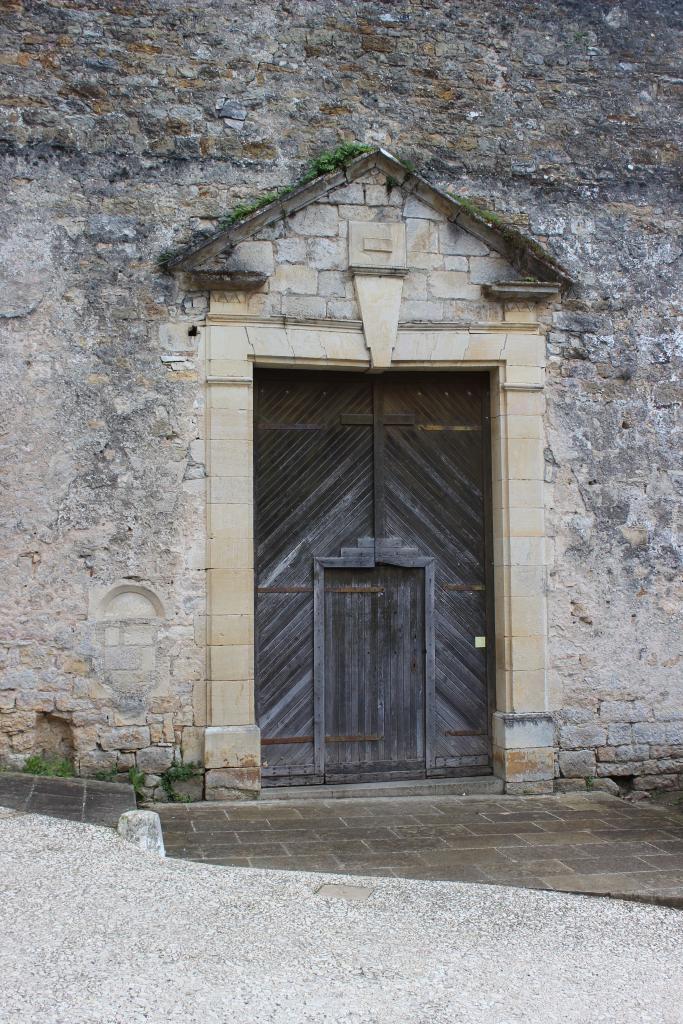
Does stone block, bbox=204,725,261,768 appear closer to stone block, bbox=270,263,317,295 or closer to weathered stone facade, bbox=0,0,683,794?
weathered stone facade, bbox=0,0,683,794

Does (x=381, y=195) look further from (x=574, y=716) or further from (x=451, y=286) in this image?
(x=574, y=716)

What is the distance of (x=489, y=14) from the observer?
712 cm

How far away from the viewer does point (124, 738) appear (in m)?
6.31

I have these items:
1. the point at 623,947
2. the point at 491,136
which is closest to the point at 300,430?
the point at 491,136

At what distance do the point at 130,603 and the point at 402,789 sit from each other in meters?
2.13

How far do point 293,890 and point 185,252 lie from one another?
3.88m

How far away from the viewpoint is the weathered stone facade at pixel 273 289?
6.34 metres

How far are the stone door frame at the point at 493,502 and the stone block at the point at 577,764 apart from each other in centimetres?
12

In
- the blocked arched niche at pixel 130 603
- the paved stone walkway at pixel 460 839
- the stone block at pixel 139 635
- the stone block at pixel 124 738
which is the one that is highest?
the blocked arched niche at pixel 130 603

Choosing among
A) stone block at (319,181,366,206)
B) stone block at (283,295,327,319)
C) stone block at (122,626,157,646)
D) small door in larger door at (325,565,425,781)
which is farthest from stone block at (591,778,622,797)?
stone block at (319,181,366,206)

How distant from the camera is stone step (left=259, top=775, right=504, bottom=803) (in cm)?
666

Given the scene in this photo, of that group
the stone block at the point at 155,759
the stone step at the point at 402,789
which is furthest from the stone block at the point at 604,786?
the stone block at the point at 155,759

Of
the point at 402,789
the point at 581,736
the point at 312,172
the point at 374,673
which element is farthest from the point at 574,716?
the point at 312,172

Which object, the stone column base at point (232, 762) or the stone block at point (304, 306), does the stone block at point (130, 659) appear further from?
the stone block at point (304, 306)
